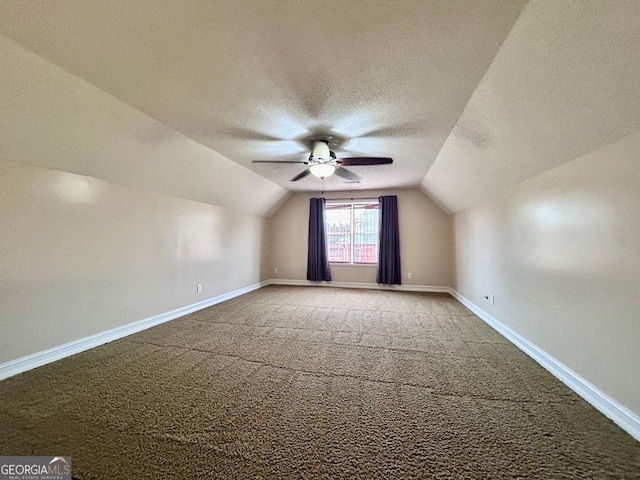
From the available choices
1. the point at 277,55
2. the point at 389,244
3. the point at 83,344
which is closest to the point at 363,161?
the point at 277,55

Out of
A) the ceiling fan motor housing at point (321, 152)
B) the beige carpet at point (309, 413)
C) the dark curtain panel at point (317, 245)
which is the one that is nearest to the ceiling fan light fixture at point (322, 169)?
the ceiling fan motor housing at point (321, 152)

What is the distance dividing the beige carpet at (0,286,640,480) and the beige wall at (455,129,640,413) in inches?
11.7

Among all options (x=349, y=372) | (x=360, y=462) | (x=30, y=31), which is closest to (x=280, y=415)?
(x=360, y=462)

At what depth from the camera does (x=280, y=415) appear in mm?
1637

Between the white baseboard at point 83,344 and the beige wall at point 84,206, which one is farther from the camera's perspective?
the white baseboard at point 83,344

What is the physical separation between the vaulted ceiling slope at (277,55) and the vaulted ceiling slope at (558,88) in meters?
0.13

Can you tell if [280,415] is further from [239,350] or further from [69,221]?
[69,221]

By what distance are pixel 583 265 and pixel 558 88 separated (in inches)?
49.9

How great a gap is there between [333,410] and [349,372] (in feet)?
1.74

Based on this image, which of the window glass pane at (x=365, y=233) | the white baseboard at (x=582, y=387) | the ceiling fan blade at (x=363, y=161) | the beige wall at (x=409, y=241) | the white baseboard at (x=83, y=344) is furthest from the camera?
the window glass pane at (x=365, y=233)

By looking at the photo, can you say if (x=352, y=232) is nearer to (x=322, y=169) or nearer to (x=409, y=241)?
(x=409, y=241)

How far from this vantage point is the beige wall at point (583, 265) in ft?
5.10

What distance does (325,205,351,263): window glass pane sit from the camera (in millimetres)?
6367

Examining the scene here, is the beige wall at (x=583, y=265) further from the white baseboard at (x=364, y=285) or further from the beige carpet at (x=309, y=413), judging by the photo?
the white baseboard at (x=364, y=285)
